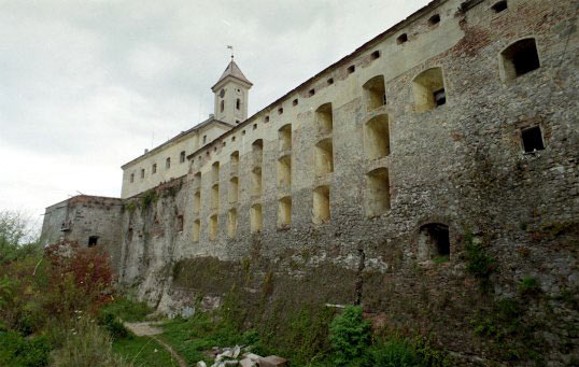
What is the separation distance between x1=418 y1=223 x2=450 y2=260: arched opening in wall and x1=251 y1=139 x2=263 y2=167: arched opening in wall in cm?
1017

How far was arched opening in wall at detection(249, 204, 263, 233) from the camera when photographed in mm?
17766

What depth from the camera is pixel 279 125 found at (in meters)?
17.6

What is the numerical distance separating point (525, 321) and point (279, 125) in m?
12.6

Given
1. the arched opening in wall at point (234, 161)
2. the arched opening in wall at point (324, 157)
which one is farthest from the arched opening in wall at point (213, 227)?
the arched opening in wall at point (324, 157)

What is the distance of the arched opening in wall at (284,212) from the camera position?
16125mm

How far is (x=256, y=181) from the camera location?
61.8 ft

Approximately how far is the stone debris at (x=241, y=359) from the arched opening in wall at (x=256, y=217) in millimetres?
5993

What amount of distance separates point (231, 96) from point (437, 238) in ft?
87.4

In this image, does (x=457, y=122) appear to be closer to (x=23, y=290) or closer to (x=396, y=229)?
(x=396, y=229)

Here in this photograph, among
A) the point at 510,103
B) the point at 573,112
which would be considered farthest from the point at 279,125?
the point at 573,112

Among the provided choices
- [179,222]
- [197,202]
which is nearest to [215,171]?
[197,202]

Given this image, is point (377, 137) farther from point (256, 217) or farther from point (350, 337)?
point (256, 217)

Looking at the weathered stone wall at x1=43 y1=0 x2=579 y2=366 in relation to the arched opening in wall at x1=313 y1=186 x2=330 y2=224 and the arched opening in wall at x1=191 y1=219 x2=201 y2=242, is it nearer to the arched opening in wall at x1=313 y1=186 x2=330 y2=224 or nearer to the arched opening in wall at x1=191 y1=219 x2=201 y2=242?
the arched opening in wall at x1=313 y1=186 x2=330 y2=224

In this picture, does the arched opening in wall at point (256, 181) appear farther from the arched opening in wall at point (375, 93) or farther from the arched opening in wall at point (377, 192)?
the arched opening in wall at point (375, 93)
